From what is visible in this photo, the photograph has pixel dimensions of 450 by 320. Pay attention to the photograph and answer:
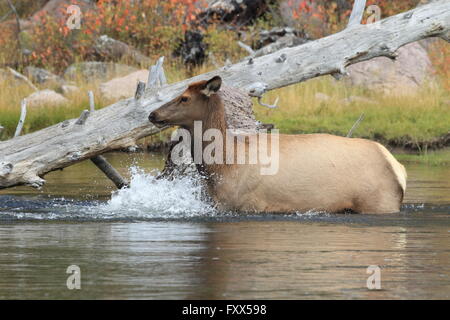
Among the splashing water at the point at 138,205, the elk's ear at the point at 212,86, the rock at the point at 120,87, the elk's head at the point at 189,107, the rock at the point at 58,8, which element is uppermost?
the rock at the point at 58,8

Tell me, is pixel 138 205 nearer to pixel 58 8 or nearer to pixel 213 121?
pixel 213 121

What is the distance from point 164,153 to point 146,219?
995cm

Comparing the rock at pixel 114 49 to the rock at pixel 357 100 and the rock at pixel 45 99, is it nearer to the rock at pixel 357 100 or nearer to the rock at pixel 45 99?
the rock at pixel 45 99

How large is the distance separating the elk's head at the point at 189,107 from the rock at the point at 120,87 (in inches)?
474

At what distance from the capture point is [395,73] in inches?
1017

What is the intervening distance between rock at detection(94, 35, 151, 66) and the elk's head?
1737 cm

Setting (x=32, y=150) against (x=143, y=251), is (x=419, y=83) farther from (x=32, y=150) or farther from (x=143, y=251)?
(x=143, y=251)

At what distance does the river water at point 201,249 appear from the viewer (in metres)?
7.70

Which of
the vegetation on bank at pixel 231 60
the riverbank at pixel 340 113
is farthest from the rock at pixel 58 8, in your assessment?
the riverbank at pixel 340 113

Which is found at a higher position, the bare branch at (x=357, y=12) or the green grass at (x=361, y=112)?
the green grass at (x=361, y=112)

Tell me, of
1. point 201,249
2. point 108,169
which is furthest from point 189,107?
point 201,249

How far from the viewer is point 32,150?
12680 millimetres

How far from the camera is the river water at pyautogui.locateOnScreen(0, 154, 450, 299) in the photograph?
770 centimetres

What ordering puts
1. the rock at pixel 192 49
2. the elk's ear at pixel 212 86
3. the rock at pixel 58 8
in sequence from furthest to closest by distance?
the rock at pixel 58 8 < the rock at pixel 192 49 < the elk's ear at pixel 212 86
